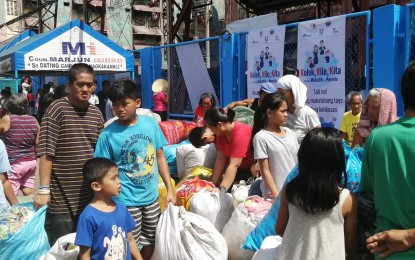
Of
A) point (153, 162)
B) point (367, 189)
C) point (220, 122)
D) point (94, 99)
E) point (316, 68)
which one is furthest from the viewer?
point (94, 99)

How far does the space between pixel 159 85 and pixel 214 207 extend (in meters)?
5.85

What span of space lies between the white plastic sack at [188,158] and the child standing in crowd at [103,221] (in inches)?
103

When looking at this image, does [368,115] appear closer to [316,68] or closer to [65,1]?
[316,68]

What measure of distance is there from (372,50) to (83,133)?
364cm

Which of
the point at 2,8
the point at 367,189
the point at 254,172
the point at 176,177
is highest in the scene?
the point at 2,8

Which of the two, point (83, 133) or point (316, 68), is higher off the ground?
point (316, 68)

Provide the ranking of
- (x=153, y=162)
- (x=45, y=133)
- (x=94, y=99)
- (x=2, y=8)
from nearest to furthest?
1. (x=45, y=133)
2. (x=153, y=162)
3. (x=94, y=99)
4. (x=2, y=8)

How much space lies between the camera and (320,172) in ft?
6.82

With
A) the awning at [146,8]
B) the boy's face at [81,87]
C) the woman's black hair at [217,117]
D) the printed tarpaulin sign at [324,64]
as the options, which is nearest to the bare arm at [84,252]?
the boy's face at [81,87]

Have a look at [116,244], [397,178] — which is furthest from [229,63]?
[397,178]

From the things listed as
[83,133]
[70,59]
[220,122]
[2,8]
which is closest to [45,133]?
[83,133]

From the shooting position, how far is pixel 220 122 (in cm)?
411

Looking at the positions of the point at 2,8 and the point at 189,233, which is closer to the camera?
the point at 189,233

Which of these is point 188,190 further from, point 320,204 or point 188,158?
point 320,204
